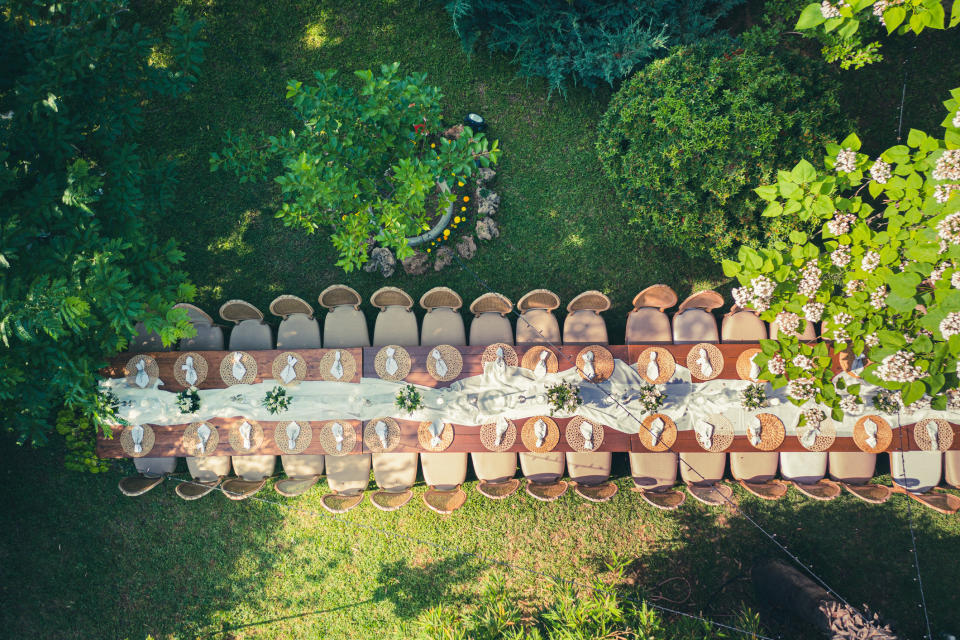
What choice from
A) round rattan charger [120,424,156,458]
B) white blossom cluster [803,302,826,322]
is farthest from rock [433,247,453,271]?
white blossom cluster [803,302,826,322]

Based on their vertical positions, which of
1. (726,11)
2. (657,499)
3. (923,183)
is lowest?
(657,499)

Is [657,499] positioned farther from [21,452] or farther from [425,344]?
[21,452]

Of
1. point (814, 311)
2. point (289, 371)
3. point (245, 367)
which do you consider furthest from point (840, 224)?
point (245, 367)

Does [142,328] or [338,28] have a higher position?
[338,28]

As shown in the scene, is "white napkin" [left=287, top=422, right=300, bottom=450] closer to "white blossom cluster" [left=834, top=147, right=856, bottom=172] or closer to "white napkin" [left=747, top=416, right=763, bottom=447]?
"white napkin" [left=747, top=416, right=763, bottom=447]

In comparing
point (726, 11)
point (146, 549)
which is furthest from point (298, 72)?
point (146, 549)

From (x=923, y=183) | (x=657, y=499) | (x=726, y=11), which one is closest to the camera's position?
(x=923, y=183)

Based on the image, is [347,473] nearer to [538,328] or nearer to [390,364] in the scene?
[390,364]

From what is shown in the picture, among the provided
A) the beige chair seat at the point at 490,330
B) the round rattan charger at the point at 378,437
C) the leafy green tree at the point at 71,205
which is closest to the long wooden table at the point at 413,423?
the round rattan charger at the point at 378,437
